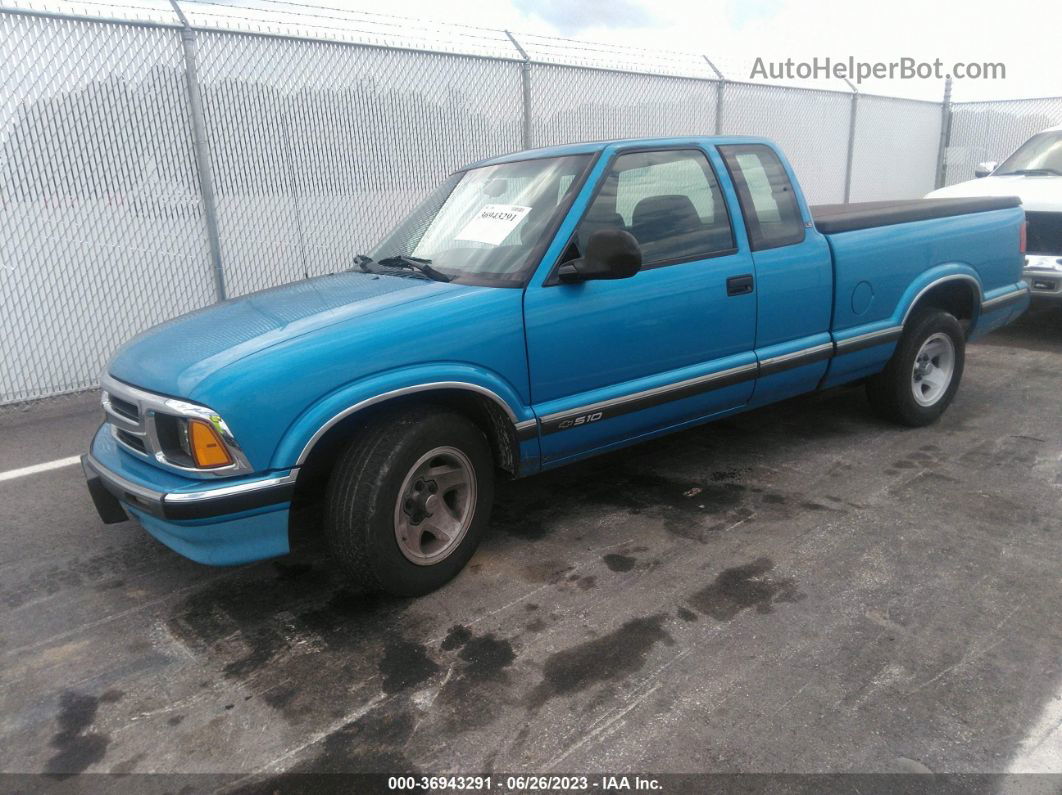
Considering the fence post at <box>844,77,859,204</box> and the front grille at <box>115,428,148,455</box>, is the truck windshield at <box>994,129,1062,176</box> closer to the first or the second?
the fence post at <box>844,77,859,204</box>

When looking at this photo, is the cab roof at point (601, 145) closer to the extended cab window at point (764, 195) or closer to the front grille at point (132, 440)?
the extended cab window at point (764, 195)

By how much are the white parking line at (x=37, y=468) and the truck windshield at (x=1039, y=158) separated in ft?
30.4

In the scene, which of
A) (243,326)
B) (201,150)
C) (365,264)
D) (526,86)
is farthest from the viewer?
(526,86)

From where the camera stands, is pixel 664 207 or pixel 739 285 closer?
pixel 664 207

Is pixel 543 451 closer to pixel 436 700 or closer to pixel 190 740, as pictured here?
pixel 436 700

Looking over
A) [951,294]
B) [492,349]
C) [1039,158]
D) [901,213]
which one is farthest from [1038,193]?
[492,349]

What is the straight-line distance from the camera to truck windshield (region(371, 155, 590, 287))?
3.53 meters

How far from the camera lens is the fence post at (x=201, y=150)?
675 cm

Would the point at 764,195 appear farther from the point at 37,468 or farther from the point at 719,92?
the point at 719,92

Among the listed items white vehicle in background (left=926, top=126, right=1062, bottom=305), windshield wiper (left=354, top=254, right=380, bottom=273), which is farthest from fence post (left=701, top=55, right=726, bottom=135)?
windshield wiper (left=354, top=254, right=380, bottom=273)

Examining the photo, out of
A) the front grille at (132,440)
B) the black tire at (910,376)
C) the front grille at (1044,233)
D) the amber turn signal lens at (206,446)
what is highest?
the front grille at (1044,233)

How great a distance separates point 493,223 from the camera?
12.3 feet

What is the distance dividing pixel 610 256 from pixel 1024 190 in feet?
21.6

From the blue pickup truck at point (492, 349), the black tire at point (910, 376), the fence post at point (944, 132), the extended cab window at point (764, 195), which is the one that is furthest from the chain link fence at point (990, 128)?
the extended cab window at point (764, 195)
